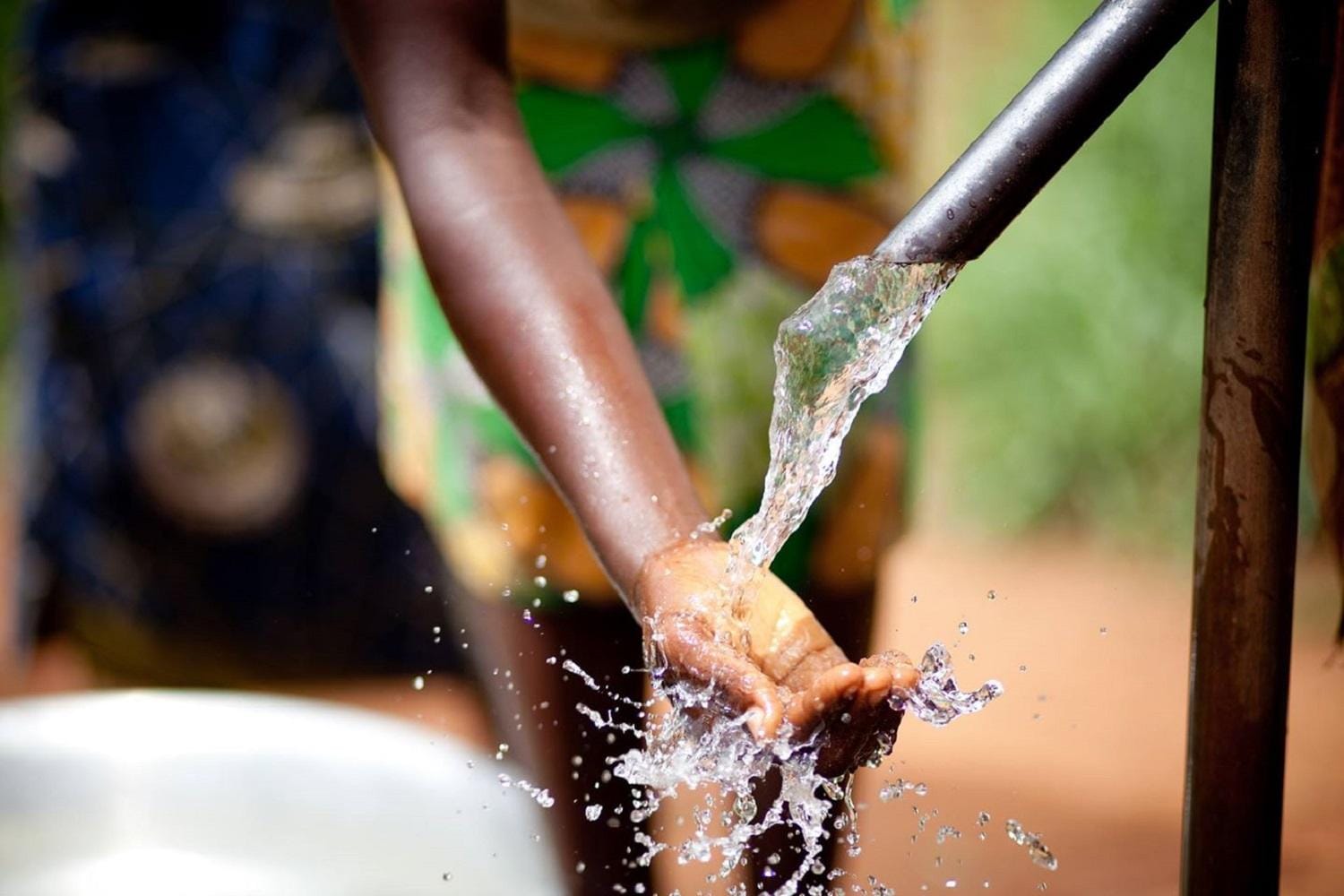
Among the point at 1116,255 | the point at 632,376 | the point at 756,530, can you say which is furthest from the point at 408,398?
the point at 1116,255

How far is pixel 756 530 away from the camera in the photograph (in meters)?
0.90

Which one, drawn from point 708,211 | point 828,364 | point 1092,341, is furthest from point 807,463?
point 1092,341

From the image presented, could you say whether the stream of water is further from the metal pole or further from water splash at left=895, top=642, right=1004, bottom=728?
the metal pole

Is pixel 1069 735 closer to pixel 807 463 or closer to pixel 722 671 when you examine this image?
pixel 807 463

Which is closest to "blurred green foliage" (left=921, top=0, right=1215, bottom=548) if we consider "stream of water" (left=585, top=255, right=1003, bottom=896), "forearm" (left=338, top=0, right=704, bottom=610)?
"forearm" (left=338, top=0, right=704, bottom=610)

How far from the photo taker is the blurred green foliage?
448cm

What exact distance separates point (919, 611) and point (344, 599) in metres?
1.31

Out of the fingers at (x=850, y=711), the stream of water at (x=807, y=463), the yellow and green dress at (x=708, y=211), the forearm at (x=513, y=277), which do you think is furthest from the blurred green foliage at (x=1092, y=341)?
the fingers at (x=850, y=711)

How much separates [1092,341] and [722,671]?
4.13 meters

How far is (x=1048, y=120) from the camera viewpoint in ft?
2.23

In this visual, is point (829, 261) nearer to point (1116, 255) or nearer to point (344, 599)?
point (344, 599)

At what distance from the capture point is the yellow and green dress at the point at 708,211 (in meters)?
1.34

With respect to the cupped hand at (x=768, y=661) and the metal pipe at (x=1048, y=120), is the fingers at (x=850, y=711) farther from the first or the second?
the metal pipe at (x=1048, y=120)

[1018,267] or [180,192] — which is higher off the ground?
[1018,267]
